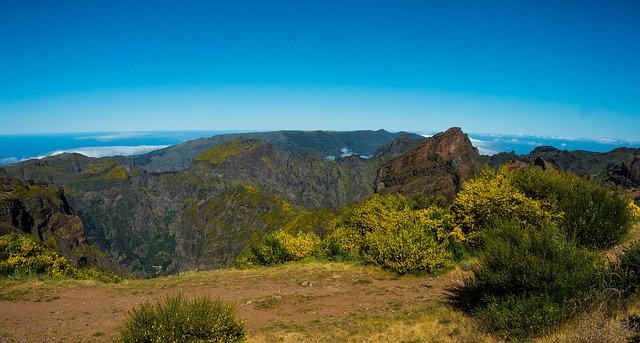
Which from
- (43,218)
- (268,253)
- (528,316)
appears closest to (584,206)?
(528,316)

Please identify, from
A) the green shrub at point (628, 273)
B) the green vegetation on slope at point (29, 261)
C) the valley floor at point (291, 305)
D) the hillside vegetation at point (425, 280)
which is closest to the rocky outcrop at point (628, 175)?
the hillside vegetation at point (425, 280)

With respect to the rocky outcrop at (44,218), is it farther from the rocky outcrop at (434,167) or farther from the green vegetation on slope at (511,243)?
the green vegetation on slope at (511,243)

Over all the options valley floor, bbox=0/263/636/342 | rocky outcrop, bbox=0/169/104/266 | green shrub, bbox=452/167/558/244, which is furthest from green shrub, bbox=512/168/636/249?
rocky outcrop, bbox=0/169/104/266

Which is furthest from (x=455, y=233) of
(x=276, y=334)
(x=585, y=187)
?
(x=276, y=334)

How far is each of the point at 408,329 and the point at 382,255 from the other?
34.0 feet

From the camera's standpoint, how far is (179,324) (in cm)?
1277

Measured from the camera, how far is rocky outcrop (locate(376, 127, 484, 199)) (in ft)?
437

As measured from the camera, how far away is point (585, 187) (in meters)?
27.5

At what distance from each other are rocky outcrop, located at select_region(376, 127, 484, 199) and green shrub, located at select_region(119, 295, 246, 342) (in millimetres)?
117802

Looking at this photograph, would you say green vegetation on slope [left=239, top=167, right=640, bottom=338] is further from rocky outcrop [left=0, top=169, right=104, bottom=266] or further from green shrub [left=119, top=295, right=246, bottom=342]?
rocky outcrop [left=0, top=169, right=104, bottom=266]

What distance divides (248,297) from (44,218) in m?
189

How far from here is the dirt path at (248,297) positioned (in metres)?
18.0

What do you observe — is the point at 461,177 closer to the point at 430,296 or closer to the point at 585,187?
the point at 585,187

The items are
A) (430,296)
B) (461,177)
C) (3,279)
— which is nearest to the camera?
(430,296)
